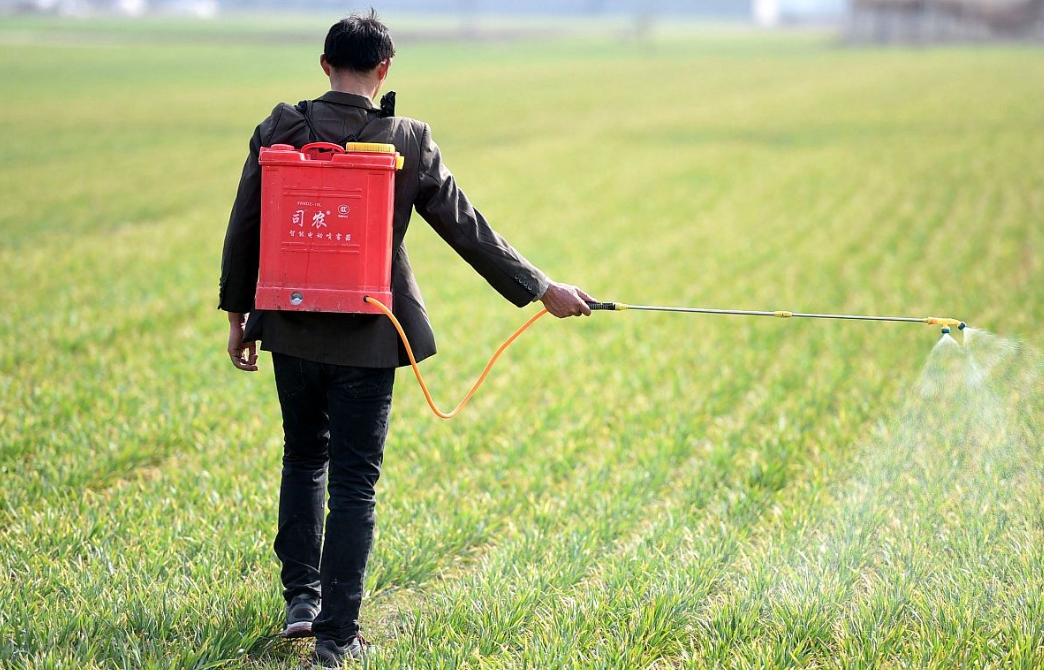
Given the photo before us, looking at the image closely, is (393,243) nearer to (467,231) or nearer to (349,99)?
(467,231)

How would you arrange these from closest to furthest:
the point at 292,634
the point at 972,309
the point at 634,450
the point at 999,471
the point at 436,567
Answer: the point at 292,634, the point at 436,567, the point at 999,471, the point at 634,450, the point at 972,309

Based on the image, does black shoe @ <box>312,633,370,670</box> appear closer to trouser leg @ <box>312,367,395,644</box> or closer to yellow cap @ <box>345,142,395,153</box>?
trouser leg @ <box>312,367,395,644</box>

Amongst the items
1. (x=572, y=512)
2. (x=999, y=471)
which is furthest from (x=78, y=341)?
(x=999, y=471)

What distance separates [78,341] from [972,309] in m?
7.06

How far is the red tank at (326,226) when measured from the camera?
123 inches

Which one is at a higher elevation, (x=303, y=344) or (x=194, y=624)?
(x=303, y=344)

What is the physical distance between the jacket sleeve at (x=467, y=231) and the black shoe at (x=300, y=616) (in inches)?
48.8

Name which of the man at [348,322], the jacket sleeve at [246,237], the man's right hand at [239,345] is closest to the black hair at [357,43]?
the man at [348,322]

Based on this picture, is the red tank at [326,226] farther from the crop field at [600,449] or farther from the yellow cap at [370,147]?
the crop field at [600,449]

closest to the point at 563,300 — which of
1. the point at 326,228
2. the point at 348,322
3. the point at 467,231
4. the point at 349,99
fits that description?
the point at 467,231

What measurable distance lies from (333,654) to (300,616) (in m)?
0.24

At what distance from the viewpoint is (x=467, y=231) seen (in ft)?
11.1

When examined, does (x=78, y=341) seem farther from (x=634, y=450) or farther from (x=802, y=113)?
(x=802, y=113)

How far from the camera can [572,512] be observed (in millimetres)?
4805
